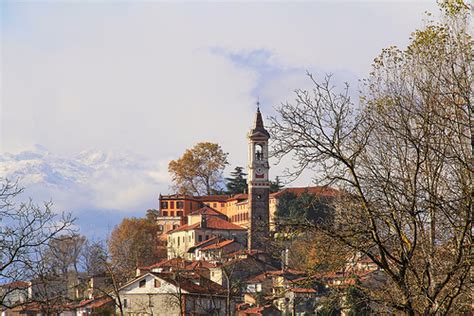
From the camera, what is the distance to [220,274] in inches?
3152

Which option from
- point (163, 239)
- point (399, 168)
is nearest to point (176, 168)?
point (163, 239)

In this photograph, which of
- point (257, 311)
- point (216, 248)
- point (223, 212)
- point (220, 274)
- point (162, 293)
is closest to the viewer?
point (162, 293)

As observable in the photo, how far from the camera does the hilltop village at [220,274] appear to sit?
677 inches

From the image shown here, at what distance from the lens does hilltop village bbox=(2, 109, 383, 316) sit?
17.2 meters

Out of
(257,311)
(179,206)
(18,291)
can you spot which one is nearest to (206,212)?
(179,206)

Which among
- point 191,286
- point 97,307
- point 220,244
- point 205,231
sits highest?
point 205,231

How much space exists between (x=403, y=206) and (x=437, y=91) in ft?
10.1

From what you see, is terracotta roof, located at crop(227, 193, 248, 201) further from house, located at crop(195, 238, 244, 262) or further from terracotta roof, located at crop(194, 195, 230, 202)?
house, located at crop(195, 238, 244, 262)

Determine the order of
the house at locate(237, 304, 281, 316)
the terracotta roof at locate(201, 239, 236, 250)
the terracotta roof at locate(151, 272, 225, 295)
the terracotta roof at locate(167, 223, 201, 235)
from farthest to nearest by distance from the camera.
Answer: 1. the terracotta roof at locate(167, 223, 201, 235)
2. the terracotta roof at locate(201, 239, 236, 250)
3. the house at locate(237, 304, 281, 316)
4. the terracotta roof at locate(151, 272, 225, 295)

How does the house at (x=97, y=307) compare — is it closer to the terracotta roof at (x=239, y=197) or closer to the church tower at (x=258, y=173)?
the church tower at (x=258, y=173)

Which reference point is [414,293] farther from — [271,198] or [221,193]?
[221,193]

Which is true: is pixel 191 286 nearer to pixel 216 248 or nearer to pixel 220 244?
pixel 216 248

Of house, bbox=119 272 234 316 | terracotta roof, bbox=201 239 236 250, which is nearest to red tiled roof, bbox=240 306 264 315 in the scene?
house, bbox=119 272 234 316

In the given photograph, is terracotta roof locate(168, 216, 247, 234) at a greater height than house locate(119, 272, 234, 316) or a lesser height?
greater
